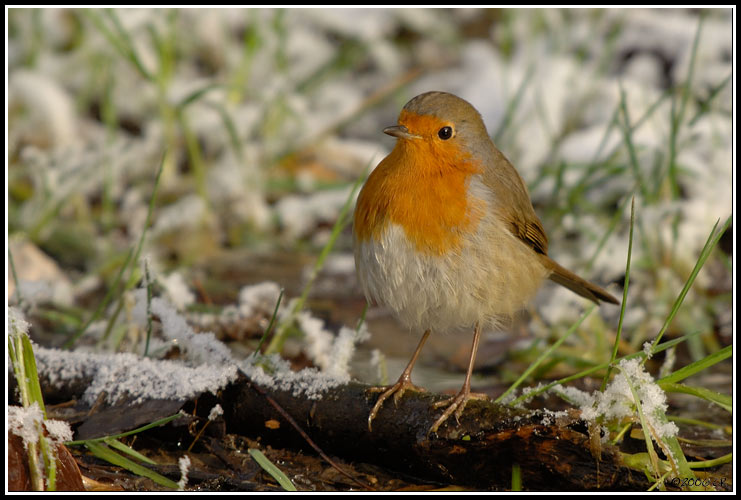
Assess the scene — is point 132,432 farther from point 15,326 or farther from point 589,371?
point 589,371

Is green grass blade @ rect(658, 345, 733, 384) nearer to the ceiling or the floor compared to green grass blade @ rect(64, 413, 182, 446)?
nearer to the ceiling

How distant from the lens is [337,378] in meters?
2.79

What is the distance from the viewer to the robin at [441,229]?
2959mm

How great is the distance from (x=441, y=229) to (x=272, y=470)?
1048 millimetres

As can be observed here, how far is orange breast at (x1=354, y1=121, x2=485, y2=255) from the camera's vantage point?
9.69 ft

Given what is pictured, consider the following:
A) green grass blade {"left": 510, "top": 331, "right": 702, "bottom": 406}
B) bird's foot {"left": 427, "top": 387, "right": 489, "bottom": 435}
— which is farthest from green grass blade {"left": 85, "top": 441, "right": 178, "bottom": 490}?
green grass blade {"left": 510, "top": 331, "right": 702, "bottom": 406}

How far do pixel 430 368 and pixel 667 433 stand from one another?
1.54 metres

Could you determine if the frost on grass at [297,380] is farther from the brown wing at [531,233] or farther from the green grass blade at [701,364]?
the green grass blade at [701,364]

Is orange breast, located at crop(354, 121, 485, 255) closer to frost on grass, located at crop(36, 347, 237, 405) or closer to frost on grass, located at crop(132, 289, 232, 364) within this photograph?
frost on grass, located at crop(132, 289, 232, 364)

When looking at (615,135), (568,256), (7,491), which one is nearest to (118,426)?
(7,491)

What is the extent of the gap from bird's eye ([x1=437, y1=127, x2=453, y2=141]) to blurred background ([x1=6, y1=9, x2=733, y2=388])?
0.96 metres

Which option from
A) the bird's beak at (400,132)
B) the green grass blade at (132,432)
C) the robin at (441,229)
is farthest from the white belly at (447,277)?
the green grass blade at (132,432)

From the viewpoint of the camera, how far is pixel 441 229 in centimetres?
296

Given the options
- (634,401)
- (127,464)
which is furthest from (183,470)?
(634,401)
